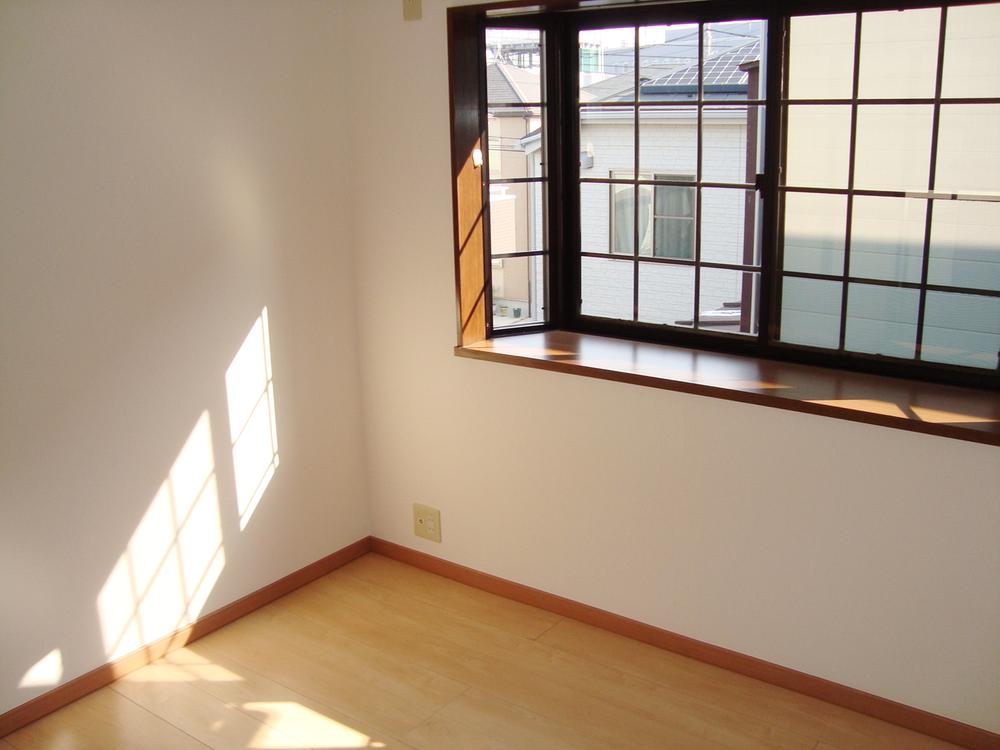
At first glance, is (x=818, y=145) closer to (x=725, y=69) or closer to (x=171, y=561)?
(x=725, y=69)

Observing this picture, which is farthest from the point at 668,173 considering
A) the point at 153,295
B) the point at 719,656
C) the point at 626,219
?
the point at 153,295

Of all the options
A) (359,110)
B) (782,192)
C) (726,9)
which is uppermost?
(726,9)

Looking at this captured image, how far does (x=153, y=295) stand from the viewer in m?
2.80

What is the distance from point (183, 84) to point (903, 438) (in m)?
2.19

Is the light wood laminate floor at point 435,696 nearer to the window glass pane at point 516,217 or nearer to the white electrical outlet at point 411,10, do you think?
the window glass pane at point 516,217

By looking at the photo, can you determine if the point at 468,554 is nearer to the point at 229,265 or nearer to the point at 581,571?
the point at 581,571

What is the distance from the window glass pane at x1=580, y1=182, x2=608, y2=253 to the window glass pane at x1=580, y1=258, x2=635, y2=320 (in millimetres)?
50

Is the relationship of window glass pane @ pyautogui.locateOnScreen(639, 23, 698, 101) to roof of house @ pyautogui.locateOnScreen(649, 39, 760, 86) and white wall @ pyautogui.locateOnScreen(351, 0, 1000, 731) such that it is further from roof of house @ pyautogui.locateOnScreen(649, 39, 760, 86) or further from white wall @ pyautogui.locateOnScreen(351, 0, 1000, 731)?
white wall @ pyautogui.locateOnScreen(351, 0, 1000, 731)

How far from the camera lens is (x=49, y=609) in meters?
2.66

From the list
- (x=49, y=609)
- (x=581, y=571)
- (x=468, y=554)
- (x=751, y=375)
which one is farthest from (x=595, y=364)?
(x=49, y=609)

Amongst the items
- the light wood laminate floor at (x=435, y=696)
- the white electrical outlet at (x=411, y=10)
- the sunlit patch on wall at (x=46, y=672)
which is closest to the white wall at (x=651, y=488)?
the white electrical outlet at (x=411, y=10)

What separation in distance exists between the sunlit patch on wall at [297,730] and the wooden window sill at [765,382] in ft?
3.91

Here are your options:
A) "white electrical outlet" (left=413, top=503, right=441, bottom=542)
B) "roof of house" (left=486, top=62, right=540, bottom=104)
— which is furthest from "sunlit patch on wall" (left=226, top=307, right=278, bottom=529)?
"roof of house" (left=486, top=62, right=540, bottom=104)

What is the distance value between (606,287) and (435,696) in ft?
4.61
